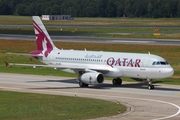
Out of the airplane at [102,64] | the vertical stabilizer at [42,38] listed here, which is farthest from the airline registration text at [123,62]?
the vertical stabilizer at [42,38]

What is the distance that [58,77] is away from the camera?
60.1 metres

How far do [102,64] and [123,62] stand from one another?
2.50 meters

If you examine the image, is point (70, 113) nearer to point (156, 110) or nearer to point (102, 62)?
point (156, 110)

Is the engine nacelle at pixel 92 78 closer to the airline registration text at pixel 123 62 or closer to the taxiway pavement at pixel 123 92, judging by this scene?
the taxiway pavement at pixel 123 92

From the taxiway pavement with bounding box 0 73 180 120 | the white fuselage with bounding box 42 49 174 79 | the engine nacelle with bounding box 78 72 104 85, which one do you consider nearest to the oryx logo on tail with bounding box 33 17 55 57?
the white fuselage with bounding box 42 49 174 79

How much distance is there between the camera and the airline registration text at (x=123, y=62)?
165 feet

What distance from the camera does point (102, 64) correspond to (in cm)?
5272

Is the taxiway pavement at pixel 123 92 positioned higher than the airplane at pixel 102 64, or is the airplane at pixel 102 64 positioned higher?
the airplane at pixel 102 64

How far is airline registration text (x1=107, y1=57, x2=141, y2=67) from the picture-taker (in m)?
50.2

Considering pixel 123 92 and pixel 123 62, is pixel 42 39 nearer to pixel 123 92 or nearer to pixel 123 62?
pixel 123 62

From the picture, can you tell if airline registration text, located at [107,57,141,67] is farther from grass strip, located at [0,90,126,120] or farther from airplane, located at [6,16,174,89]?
grass strip, located at [0,90,126,120]

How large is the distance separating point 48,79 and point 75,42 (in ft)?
121

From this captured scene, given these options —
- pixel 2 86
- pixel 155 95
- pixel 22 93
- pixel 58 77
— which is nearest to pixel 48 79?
pixel 58 77

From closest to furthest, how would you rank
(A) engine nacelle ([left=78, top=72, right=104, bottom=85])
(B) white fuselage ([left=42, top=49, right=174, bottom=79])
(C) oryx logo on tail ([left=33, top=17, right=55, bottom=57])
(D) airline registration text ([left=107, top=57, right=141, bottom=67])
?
1. (B) white fuselage ([left=42, top=49, right=174, bottom=79])
2. (D) airline registration text ([left=107, top=57, right=141, bottom=67])
3. (A) engine nacelle ([left=78, top=72, right=104, bottom=85])
4. (C) oryx logo on tail ([left=33, top=17, right=55, bottom=57])
